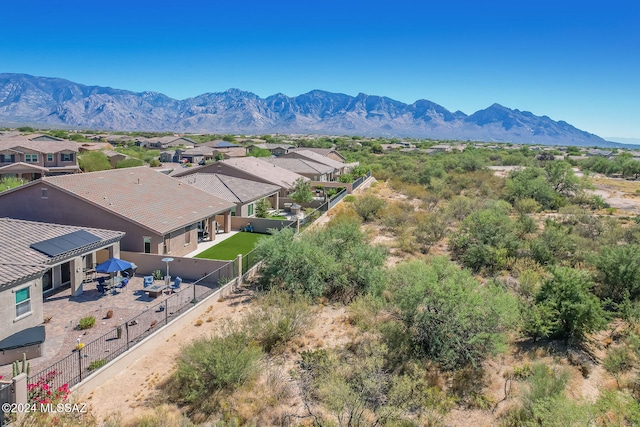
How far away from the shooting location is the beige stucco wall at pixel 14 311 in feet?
51.2

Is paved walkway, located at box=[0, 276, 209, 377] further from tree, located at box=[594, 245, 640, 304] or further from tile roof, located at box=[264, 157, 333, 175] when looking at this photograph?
tile roof, located at box=[264, 157, 333, 175]

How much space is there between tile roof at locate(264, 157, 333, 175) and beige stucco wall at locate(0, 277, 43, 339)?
4293 centimetres

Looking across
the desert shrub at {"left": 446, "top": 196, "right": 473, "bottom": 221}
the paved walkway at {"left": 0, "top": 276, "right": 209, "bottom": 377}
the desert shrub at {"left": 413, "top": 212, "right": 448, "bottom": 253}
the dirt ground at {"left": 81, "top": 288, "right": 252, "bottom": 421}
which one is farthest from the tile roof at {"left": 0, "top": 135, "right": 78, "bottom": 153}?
the dirt ground at {"left": 81, "top": 288, "right": 252, "bottom": 421}

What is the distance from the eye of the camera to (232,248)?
29453 mm

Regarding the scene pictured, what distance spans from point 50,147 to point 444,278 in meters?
64.5

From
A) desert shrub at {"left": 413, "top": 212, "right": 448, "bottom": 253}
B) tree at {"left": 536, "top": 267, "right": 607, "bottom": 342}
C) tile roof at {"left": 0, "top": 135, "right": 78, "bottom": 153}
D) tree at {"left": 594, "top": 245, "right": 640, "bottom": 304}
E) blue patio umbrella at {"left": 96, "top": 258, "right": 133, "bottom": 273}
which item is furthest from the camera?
tile roof at {"left": 0, "top": 135, "right": 78, "bottom": 153}

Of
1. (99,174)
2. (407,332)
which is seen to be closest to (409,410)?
(407,332)

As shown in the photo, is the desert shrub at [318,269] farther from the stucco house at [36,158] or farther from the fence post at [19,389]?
the stucco house at [36,158]

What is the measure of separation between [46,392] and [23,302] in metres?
5.68

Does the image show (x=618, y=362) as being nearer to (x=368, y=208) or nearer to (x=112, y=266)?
(x=112, y=266)

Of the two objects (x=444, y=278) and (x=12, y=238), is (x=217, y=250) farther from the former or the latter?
(x=444, y=278)

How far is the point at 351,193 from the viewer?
178 ft

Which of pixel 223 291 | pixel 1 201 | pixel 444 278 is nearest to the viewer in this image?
pixel 444 278

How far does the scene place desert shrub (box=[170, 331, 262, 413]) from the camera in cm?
1359
